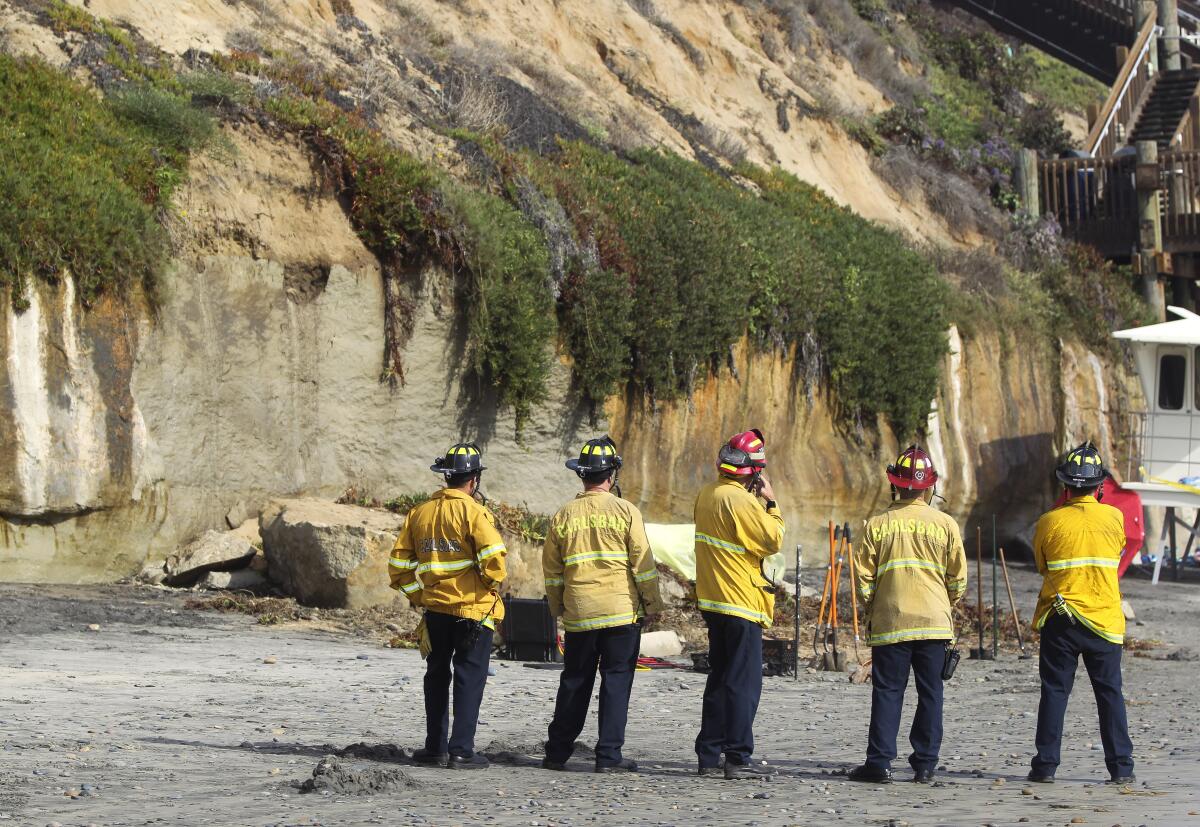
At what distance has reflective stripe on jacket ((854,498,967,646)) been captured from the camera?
899 cm

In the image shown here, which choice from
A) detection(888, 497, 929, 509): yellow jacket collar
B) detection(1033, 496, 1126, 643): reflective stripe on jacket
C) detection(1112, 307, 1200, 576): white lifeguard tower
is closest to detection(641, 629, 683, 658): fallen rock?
detection(888, 497, 929, 509): yellow jacket collar

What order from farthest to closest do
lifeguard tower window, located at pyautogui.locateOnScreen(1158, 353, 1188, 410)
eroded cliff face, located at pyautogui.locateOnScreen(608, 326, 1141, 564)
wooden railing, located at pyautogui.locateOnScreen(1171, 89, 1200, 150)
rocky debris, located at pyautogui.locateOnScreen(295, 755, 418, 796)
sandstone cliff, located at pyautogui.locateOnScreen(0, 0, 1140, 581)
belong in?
wooden railing, located at pyautogui.locateOnScreen(1171, 89, 1200, 150), lifeguard tower window, located at pyautogui.locateOnScreen(1158, 353, 1188, 410), eroded cliff face, located at pyautogui.locateOnScreen(608, 326, 1141, 564), sandstone cliff, located at pyautogui.locateOnScreen(0, 0, 1140, 581), rocky debris, located at pyautogui.locateOnScreen(295, 755, 418, 796)

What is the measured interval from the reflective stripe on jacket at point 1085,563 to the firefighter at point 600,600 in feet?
7.24

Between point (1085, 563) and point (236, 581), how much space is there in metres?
9.59

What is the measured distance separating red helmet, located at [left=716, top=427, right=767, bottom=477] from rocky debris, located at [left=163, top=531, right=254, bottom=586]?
27.5 feet

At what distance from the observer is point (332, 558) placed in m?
15.6

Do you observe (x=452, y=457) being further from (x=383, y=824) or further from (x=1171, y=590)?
(x=1171, y=590)

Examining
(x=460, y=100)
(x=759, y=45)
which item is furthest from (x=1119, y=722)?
(x=759, y=45)

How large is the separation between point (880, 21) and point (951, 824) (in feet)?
116

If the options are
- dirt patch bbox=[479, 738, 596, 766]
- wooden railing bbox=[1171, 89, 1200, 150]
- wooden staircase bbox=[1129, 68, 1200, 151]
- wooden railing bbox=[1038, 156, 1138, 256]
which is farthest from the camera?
wooden staircase bbox=[1129, 68, 1200, 151]

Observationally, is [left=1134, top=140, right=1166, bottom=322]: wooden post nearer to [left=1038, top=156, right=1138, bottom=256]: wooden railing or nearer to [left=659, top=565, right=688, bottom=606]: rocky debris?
[left=1038, top=156, right=1138, bottom=256]: wooden railing

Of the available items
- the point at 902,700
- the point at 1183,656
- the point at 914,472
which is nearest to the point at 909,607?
the point at 902,700

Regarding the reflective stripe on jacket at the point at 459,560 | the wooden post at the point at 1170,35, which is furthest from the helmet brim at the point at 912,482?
the wooden post at the point at 1170,35

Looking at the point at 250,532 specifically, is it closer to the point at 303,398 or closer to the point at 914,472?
the point at 303,398
